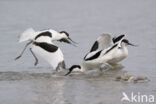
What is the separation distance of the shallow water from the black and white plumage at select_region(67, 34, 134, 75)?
0.90ft

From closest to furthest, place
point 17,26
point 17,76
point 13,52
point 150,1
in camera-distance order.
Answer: point 17,76 < point 13,52 < point 17,26 < point 150,1

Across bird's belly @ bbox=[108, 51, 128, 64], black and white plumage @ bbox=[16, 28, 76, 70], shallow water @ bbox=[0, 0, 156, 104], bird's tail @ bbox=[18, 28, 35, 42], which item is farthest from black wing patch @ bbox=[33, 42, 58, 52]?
bird's belly @ bbox=[108, 51, 128, 64]

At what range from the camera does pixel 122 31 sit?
15.8m

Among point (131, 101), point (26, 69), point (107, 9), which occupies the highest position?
point (107, 9)

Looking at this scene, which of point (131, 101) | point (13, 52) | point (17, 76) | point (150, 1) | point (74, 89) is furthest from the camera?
point (150, 1)

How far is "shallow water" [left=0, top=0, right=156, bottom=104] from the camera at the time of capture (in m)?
8.73

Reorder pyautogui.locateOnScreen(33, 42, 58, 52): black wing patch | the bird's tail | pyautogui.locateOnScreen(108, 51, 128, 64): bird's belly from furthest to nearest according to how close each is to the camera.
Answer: pyautogui.locateOnScreen(108, 51, 128, 64): bird's belly < the bird's tail < pyautogui.locateOnScreen(33, 42, 58, 52): black wing patch

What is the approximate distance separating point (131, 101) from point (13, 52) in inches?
218

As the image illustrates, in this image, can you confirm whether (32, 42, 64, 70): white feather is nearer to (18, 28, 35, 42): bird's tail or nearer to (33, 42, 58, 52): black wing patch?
(33, 42, 58, 52): black wing patch

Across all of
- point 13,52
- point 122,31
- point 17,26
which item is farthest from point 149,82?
point 17,26

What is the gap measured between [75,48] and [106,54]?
2269 mm

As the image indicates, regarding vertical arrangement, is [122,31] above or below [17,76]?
above

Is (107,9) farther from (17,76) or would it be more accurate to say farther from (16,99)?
(16,99)

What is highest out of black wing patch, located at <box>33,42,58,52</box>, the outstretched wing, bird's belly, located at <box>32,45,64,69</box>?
the outstretched wing
